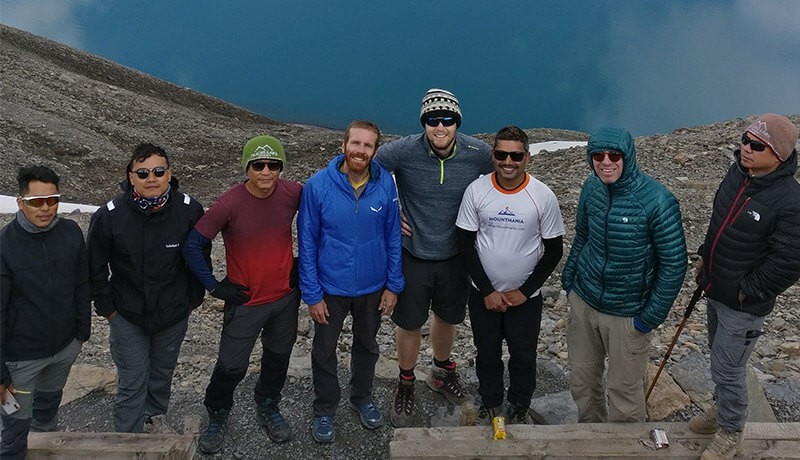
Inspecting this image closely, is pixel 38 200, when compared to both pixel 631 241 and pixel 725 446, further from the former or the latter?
pixel 725 446

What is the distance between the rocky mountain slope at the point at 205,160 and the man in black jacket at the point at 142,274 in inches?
37.1

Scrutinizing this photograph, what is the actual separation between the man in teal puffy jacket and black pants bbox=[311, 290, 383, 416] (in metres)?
1.39

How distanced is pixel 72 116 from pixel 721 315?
67.4 ft

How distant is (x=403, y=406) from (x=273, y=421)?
101 cm

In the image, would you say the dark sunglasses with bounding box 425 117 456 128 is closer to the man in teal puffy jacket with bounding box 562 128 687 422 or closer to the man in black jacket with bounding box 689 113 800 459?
the man in teal puffy jacket with bounding box 562 128 687 422

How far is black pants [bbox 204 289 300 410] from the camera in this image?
12.8 feet

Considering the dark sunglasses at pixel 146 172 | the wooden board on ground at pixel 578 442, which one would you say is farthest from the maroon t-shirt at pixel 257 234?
the wooden board on ground at pixel 578 442

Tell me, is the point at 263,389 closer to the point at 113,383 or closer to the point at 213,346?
the point at 113,383

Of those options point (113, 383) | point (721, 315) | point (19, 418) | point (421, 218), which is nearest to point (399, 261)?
point (421, 218)

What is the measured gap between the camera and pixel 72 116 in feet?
62.3

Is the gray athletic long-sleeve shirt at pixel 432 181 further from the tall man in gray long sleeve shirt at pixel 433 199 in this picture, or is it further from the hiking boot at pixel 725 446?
the hiking boot at pixel 725 446

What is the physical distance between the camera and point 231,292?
375 centimetres

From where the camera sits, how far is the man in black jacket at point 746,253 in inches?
121

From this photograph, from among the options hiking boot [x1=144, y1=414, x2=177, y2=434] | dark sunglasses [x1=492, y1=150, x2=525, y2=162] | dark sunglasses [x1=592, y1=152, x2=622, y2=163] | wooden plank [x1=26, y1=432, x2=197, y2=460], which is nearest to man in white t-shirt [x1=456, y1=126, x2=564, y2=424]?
dark sunglasses [x1=492, y1=150, x2=525, y2=162]
